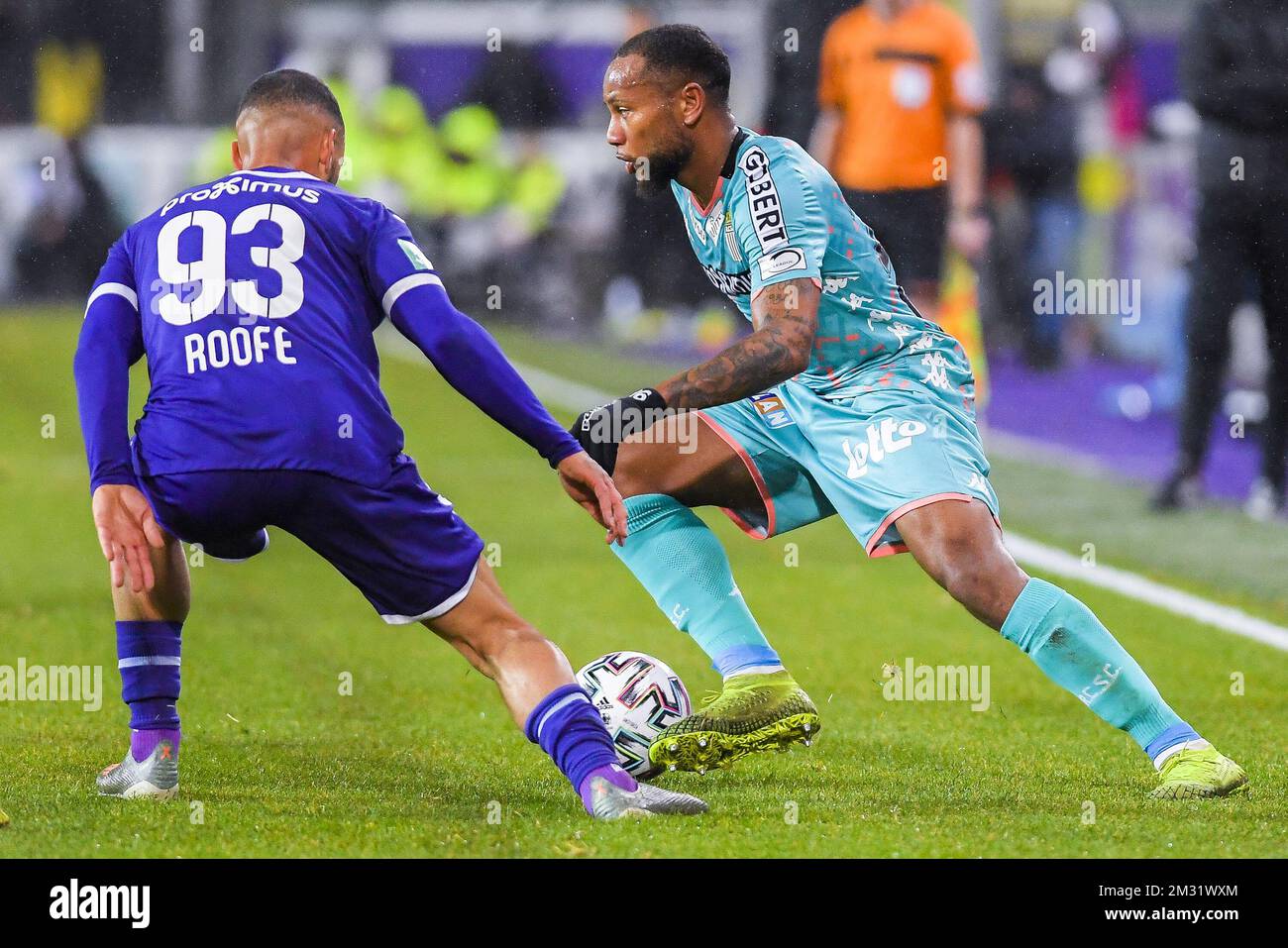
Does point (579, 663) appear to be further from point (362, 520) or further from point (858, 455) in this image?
point (362, 520)

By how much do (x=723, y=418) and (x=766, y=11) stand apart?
14.5 metres

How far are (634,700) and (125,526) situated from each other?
1.51 meters

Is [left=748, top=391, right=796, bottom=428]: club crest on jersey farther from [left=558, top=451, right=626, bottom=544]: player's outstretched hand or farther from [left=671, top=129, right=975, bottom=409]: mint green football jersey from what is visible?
[left=558, top=451, right=626, bottom=544]: player's outstretched hand

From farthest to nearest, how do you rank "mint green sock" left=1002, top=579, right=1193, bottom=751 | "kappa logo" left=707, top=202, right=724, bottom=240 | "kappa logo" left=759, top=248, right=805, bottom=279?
"kappa logo" left=707, top=202, right=724, bottom=240 < "kappa logo" left=759, top=248, right=805, bottom=279 < "mint green sock" left=1002, top=579, right=1193, bottom=751

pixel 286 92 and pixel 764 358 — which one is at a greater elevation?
pixel 286 92

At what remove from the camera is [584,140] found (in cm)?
2344

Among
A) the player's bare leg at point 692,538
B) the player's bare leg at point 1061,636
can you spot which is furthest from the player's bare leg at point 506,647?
the player's bare leg at point 1061,636

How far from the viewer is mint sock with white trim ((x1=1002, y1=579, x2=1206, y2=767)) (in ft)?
15.8

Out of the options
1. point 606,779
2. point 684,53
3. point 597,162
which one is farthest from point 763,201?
point 597,162

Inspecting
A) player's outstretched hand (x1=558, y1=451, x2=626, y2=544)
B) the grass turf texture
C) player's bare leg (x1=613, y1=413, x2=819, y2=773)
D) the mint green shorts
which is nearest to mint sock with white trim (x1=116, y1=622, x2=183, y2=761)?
the grass turf texture

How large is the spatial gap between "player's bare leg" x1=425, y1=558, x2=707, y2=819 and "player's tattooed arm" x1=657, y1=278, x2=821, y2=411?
2.25 feet

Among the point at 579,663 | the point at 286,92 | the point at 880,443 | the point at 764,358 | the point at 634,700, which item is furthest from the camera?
the point at 579,663

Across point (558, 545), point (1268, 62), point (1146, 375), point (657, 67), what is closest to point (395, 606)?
point (657, 67)

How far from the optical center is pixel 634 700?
17.3ft
